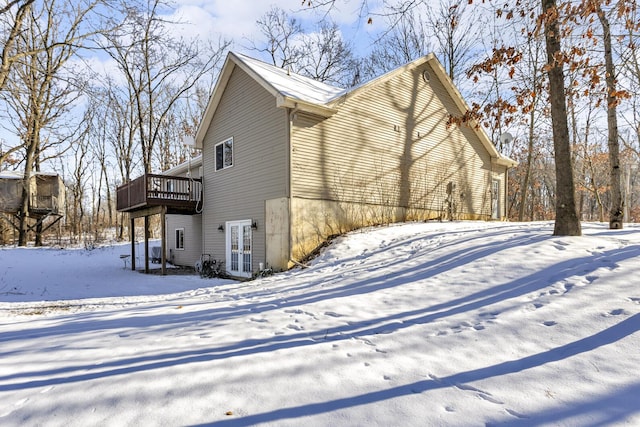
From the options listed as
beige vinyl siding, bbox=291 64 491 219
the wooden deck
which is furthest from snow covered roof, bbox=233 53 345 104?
the wooden deck

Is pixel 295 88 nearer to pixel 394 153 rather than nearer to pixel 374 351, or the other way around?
pixel 394 153

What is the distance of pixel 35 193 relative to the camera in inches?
969

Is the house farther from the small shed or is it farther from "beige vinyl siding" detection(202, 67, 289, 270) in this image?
the small shed

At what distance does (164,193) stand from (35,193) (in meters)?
17.8

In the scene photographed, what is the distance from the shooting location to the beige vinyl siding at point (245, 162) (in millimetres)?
11023

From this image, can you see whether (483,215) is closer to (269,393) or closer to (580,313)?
(580,313)

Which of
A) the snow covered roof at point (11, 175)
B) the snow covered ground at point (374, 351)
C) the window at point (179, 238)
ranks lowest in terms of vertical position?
the snow covered ground at point (374, 351)

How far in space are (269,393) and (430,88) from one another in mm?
14724

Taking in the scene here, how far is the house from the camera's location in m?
10.8

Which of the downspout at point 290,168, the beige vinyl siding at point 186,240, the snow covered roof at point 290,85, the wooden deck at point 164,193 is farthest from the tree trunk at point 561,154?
the beige vinyl siding at point 186,240

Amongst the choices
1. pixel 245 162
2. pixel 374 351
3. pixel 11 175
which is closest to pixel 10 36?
pixel 245 162

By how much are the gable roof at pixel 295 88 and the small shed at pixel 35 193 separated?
17132 mm

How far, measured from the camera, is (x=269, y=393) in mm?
2859

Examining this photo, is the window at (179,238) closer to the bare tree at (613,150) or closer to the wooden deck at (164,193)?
the wooden deck at (164,193)
